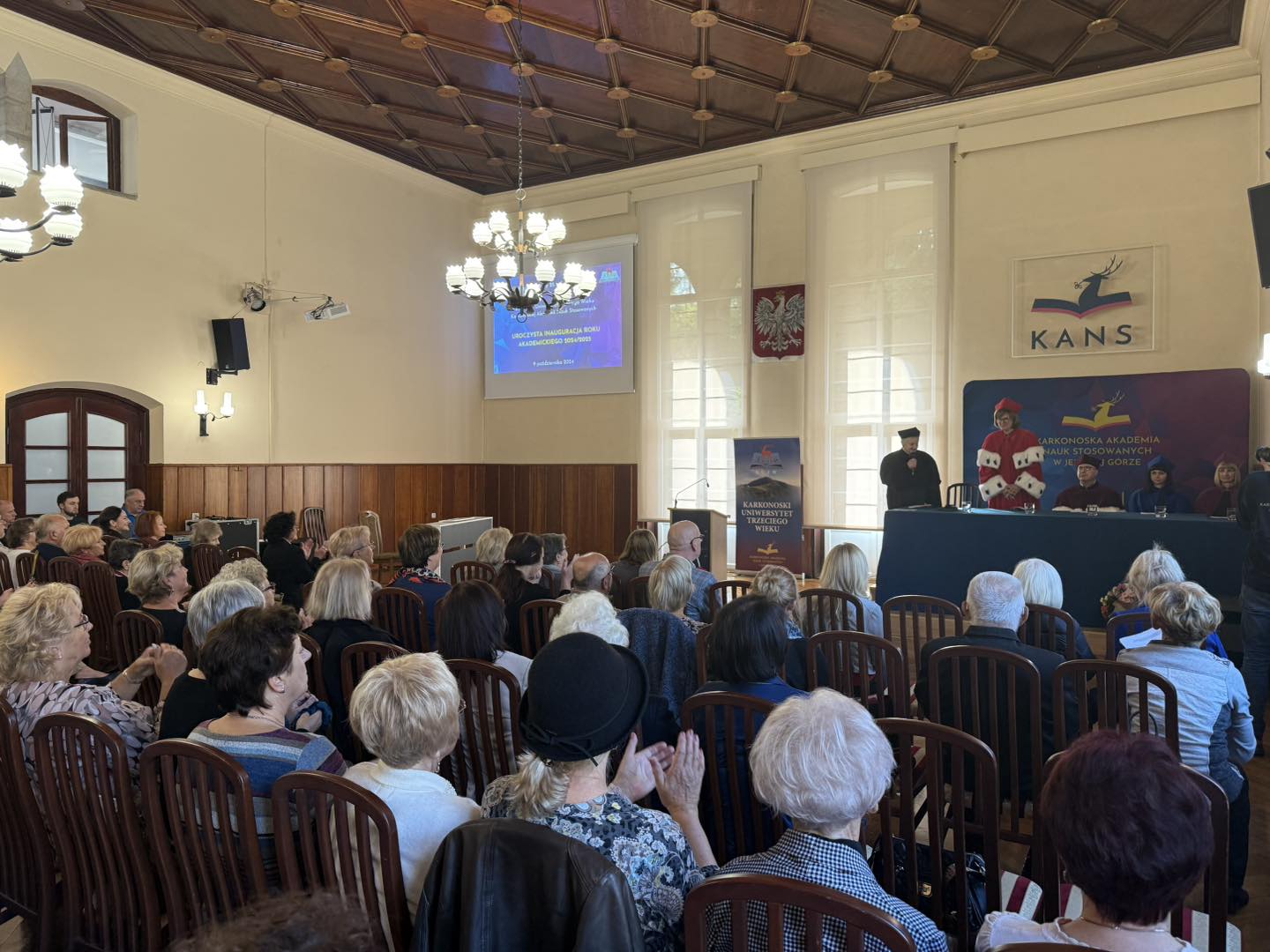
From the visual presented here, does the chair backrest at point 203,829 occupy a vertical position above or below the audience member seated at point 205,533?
below

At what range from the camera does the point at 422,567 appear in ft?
15.1

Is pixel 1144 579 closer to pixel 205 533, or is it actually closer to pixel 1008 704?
pixel 1008 704

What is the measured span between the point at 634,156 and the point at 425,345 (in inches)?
143

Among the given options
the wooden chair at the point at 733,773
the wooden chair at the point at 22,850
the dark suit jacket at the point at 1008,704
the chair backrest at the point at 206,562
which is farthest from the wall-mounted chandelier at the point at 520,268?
the wooden chair at the point at 733,773

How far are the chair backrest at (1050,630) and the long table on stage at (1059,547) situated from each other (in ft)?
8.96

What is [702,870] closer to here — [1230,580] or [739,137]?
[1230,580]

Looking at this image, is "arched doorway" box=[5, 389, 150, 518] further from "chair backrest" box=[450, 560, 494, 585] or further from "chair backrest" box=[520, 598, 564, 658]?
"chair backrest" box=[520, 598, 564, 658]

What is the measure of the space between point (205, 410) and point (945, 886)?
8.66 m

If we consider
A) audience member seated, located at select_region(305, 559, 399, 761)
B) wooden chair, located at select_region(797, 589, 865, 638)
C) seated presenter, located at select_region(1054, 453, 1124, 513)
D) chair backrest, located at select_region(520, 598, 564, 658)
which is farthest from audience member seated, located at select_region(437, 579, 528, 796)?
seated presenter, located at select_region(1054, 453, 1124, 513)

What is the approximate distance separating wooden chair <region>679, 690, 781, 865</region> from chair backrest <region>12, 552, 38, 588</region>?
5.01 metres

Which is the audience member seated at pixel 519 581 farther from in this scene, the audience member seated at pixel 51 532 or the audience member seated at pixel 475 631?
the audience member seated at pixel 51 532

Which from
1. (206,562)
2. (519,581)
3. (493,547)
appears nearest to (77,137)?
(206,562)

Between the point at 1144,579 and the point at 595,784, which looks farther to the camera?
the point at 1144,579

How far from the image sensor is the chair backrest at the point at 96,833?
1.82m
